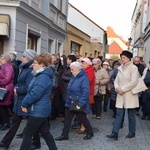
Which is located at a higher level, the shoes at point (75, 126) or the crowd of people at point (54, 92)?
the crowd of people at point (54, 92)

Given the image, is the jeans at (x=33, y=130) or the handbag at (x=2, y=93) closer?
the jeans at (x=33, y=130)

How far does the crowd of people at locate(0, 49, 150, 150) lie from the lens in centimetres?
484

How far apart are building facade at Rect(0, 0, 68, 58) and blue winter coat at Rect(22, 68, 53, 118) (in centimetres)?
508

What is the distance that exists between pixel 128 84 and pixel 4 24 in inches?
190

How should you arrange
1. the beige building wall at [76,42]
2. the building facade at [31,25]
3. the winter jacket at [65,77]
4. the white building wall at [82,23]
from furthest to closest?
the white building wall at [82,23], the beige building wall at [76,42], the building facade at [31,25], the winter jacket at [65,77]

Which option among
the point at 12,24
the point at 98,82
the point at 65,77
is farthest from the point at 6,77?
the point at 12,24

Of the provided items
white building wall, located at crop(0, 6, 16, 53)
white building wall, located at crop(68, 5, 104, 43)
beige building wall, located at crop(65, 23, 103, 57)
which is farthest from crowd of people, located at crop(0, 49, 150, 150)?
white building wall, located at crop(68, 5, 104, 43)

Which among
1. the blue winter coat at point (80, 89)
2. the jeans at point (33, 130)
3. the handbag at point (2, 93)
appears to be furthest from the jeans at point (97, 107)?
the jeans at point (33, 130)

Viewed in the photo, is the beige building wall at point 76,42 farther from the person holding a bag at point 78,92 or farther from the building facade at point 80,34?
the person holding a bag at point 78,92

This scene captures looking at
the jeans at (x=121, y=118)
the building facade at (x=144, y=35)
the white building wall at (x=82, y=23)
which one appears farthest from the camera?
the white building wall at (x=82, y=23)

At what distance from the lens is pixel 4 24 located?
9539 mm

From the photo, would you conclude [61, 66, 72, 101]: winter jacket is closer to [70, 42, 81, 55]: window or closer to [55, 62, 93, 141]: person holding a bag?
[55, 62, 93, 141]: person holding a bag

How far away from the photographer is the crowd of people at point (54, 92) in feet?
15.9

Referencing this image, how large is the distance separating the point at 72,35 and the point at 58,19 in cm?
412
